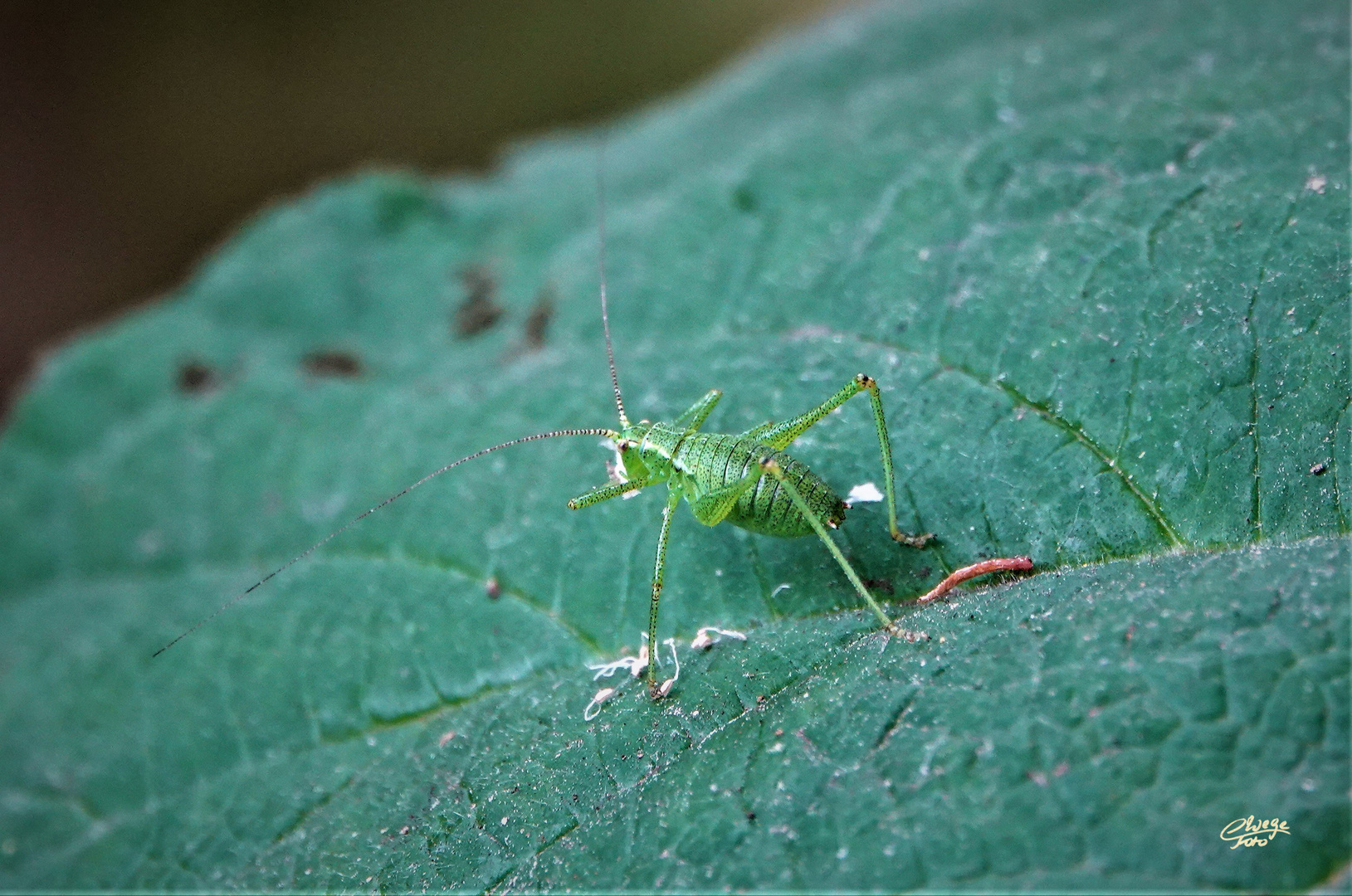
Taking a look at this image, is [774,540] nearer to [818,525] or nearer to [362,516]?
[818,525]

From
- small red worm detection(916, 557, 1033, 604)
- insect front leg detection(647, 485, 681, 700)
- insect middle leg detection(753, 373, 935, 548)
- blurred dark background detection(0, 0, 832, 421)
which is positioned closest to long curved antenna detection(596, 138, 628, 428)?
insect front leg detection(647, 485, 681, 700)

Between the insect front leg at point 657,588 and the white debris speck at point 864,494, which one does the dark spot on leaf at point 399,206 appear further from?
the white debris speck at point 864,494

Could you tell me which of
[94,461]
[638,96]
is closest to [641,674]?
[94,461]

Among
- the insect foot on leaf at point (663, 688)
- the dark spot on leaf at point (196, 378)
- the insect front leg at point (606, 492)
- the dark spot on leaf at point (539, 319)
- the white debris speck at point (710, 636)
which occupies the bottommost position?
the insect foot on leaf at point (663, 688)

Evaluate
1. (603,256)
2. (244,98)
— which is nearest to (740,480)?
(603,256)

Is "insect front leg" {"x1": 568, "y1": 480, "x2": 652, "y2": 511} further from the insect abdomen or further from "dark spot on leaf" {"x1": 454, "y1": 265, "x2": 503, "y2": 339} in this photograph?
"dark spot on leaf" {"x1": 454, "y1": 265, "x2": 503, "y2": 339}

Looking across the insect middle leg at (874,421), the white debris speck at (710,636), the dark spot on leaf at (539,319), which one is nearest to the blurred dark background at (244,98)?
the dark spot on leaf at (539,319)
